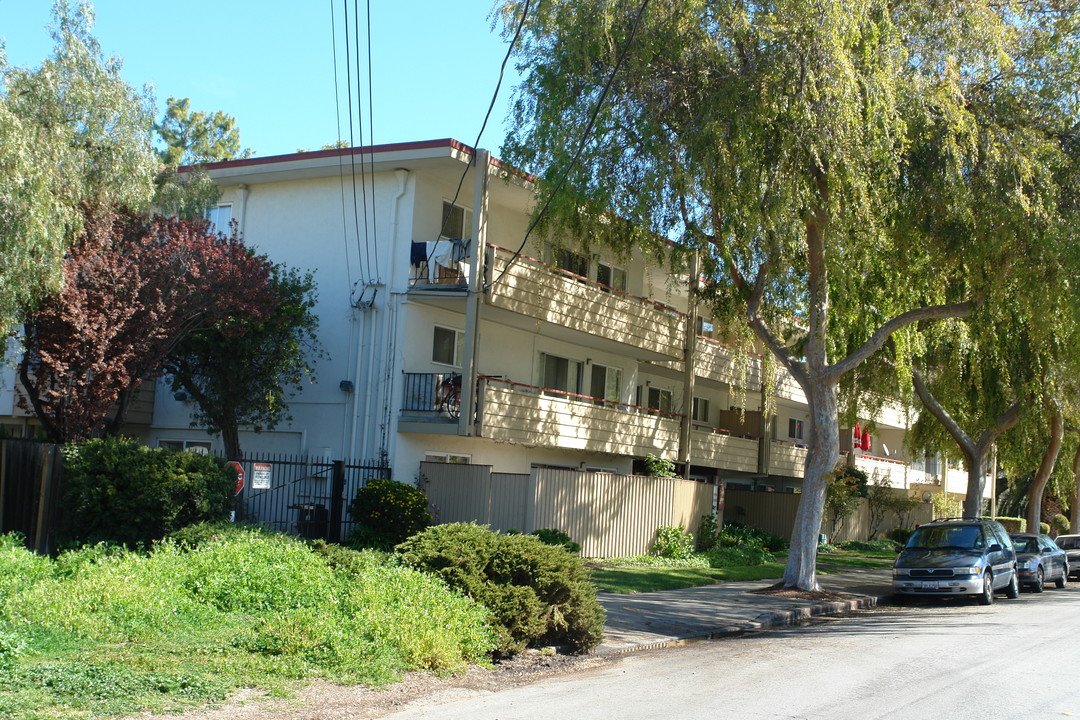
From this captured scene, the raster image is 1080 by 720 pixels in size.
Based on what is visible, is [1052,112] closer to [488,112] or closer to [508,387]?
[488,112]

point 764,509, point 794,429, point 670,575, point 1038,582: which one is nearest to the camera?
point 670,575

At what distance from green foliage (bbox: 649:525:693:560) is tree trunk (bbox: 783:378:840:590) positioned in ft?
19.9

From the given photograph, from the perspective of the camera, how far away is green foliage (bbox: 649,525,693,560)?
80.9ft

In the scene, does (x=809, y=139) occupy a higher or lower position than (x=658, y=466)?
higher

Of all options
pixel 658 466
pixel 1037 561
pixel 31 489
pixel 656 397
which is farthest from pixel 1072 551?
pixel 31 489

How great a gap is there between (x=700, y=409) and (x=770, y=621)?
19511mm

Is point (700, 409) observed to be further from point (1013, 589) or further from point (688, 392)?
point (1013, 589)

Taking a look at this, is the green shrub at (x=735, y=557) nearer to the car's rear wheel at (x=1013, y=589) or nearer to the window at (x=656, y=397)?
the car's rear wheel at (x=1013, y=589)

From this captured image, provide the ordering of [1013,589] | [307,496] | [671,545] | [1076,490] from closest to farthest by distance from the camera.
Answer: [307,496] → [1013,589] → [671,545] → [1076,490]

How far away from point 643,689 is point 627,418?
16.0 meters

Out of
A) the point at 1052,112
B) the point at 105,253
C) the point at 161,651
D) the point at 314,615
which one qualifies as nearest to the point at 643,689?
the point at 314,615

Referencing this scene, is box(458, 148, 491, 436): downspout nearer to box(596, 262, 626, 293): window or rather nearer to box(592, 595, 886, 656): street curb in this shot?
box(596, 262, 626, 293): window

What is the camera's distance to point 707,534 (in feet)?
87.4

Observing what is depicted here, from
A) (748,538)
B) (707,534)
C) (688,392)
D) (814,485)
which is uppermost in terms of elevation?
(688,392)
